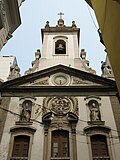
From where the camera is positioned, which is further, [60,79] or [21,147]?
[60,79]

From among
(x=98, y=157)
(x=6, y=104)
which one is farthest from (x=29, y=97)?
(x=98, y=157)

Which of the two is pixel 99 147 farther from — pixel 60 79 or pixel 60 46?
pixel 60 46

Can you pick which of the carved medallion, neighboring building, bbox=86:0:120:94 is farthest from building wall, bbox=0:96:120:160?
neighboring building, bbox=86:0:120:94

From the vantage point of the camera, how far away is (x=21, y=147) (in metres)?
12.1

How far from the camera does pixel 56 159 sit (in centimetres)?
1138

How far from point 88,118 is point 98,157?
2.36 meters

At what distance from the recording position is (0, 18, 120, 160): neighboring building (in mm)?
11828

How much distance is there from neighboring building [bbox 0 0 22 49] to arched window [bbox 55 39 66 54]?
5805mm

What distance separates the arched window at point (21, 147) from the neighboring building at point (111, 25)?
22.0 ft

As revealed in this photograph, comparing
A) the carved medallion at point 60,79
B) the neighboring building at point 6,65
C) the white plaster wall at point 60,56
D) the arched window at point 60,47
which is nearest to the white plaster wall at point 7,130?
the carved medallion at point 60,79

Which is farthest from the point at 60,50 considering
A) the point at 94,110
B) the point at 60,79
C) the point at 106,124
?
the point at 106,124

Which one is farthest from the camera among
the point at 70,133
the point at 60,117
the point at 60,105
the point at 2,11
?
the point at 60,105

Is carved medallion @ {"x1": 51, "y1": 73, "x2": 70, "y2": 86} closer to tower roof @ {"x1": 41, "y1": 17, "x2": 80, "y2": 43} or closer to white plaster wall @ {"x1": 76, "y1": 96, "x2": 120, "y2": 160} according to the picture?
white plaster wall @ {"x1": 76, "y1": 96, "x2": 120, "y2": 160}

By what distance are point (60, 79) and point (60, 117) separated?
3293mm
